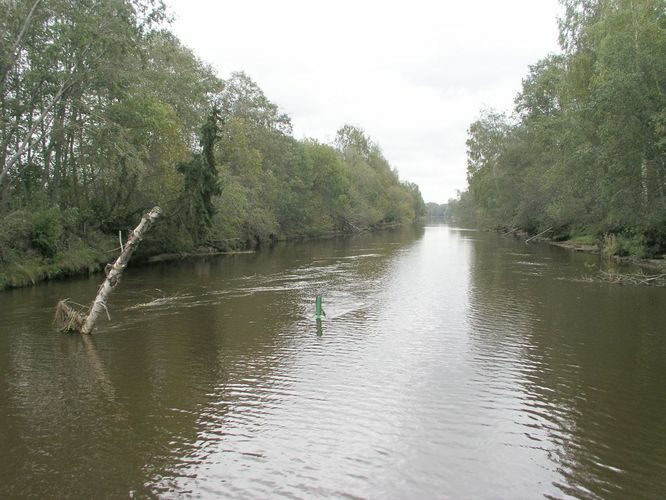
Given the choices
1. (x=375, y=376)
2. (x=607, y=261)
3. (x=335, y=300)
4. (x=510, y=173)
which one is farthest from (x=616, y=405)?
(x=510, y=173)

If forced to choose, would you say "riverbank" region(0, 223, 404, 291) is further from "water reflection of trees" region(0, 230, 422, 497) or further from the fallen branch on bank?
the fallen branch on bank

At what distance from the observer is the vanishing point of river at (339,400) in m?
7.64

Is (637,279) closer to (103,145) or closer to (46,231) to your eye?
(103,145)

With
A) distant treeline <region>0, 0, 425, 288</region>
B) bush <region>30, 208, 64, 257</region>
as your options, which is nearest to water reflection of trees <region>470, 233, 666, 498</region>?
distant treeline <region>0, 0, 425, 288</region>

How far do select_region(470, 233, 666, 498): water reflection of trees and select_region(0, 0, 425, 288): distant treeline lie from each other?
21.0 meters

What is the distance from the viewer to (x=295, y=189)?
71.2 m

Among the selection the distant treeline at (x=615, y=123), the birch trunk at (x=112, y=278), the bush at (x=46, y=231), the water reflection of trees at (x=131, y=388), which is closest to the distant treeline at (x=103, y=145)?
the bush at (x=46, y=231)

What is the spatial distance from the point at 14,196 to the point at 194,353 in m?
24.0

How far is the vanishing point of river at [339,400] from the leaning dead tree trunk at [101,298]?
1.65ft

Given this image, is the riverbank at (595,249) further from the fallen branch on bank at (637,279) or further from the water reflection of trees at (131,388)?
the water reflection of trees at (131,388)

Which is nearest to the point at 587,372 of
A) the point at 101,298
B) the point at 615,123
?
the point at 101,298

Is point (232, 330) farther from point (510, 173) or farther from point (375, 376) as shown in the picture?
point (510, 173)

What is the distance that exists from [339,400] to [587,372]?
6289mm

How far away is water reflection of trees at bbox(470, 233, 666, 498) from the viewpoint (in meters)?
8.01
